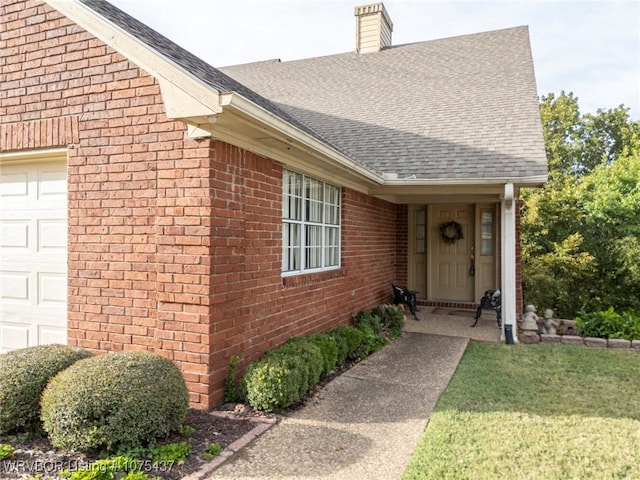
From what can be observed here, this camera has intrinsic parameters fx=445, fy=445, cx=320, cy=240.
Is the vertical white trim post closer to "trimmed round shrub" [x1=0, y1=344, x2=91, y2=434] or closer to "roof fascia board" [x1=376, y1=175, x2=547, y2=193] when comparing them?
"roof fascia board" [x1=376, y1=175, x2=547, y2=193]

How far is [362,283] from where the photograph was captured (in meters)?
8.13

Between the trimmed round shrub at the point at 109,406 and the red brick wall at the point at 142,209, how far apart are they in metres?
0.68

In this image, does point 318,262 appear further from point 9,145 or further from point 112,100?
point 9,145

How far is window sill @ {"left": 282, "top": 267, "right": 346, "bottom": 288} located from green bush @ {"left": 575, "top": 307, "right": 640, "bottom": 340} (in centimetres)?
440

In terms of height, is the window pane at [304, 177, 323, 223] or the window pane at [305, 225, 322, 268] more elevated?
the window pane at [304, 177, 323, 223]

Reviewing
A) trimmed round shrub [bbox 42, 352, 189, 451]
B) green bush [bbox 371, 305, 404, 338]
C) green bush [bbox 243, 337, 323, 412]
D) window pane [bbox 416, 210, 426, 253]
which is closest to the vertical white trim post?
green bush [bbox 371, 305, 404, 338]

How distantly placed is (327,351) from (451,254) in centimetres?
589

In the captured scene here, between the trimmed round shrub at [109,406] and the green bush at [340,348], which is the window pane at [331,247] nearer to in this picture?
the green bush at [340,348]

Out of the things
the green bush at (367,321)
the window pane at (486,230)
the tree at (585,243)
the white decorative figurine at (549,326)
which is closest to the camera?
the green bush at (367,321)

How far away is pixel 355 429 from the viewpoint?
12.9 ft

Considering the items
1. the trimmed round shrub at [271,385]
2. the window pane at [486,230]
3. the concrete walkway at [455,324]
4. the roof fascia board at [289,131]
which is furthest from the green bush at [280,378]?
the window pane at [486,230]

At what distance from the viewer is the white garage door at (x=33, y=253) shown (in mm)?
4887

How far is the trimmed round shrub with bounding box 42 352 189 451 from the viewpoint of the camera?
316 centimetres

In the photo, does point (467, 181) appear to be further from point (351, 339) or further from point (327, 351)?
point (327, 351)
